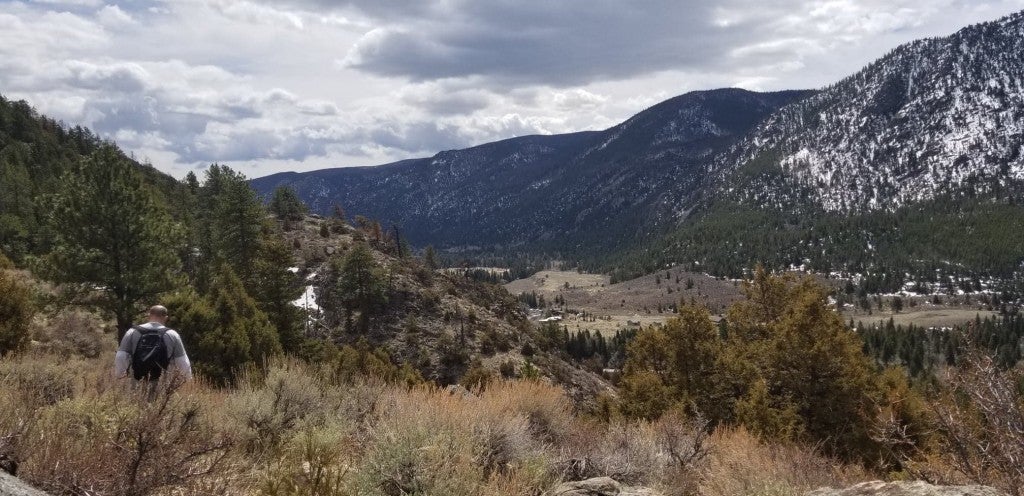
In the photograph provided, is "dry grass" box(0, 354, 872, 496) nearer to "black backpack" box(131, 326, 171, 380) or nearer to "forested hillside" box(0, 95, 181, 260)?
"black backpack" box(131, 326, 171, 380)

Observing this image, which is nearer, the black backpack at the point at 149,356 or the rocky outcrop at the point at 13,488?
the rocky outcrop at the point at 13,488

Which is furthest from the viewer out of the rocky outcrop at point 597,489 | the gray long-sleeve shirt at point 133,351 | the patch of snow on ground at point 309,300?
the patch of snow on ground at point 309,300

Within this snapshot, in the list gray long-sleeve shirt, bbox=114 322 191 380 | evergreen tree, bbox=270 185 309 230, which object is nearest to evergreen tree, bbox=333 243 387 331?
Answer: evergreen tree, bbox=270 185 309 230

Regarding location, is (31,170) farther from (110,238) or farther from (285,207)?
(110,238)

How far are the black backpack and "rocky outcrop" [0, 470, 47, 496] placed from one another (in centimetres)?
446

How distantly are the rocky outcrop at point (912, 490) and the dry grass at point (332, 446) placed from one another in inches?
25.0

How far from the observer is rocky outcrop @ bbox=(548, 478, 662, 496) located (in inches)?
234

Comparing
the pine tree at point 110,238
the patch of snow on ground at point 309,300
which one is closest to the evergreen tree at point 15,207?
the patch of snow on ground at point 309,300

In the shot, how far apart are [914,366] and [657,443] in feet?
313

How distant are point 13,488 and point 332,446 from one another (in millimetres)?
2662

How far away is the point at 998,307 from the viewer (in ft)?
494

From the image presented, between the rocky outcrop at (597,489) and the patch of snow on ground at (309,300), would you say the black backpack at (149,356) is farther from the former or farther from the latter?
the patch of snow on ground at (309,300)

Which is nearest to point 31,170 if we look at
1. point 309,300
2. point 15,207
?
point 15,207

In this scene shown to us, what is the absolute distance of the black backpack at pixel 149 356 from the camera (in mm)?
7703
